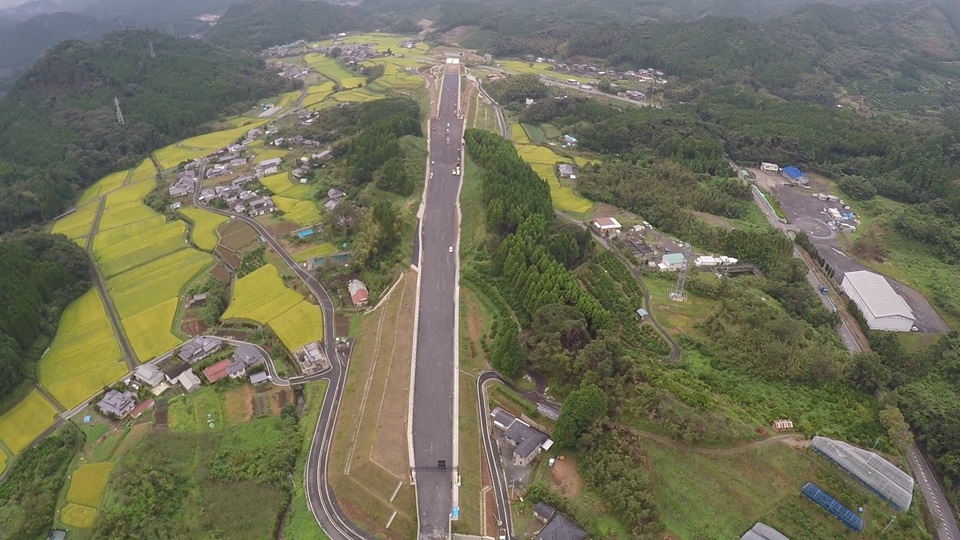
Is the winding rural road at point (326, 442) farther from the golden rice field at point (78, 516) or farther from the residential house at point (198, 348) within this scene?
the golden rice field at point (78, 516)

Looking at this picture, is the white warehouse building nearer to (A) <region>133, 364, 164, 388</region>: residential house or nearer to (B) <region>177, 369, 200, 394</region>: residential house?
(B) <region>177, 369, 200, 394</region>: residential house

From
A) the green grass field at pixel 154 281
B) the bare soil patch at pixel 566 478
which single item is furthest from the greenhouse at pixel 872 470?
the green grass field at pixel 154 281

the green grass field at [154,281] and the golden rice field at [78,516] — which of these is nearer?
the golden rice field at [78,516]

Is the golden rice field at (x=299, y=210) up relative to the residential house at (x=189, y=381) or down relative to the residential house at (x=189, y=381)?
up

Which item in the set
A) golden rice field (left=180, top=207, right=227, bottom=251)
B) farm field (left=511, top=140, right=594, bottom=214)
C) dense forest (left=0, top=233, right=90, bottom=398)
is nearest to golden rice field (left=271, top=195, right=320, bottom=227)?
golden rice field (left=180, top=207, right=227, bottom=251)

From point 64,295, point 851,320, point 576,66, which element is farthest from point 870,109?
point 64,295

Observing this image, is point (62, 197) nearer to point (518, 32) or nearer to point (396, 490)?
point (396, 490)

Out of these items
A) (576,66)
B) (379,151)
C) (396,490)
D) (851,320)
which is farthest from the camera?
(576,66)
